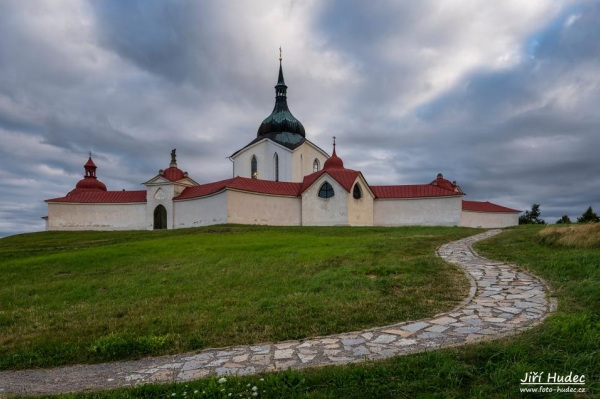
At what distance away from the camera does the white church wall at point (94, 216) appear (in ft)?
115

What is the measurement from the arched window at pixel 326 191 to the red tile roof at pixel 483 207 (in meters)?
13.0

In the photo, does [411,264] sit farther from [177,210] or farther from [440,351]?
[177,210]

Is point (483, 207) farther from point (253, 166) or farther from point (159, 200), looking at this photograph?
point (159, 200)

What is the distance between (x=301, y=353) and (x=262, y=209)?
26862 millimetres

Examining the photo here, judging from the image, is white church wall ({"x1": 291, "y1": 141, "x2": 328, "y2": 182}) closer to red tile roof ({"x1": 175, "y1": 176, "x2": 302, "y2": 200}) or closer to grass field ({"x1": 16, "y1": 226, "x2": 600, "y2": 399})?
red tile roof ({"x1": 175, "y1": 176, "x2": 302, "y2": 200})

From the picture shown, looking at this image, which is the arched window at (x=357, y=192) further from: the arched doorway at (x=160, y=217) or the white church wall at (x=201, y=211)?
the arched doorway at (x=160, y=217)

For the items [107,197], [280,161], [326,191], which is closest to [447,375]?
[326,191]

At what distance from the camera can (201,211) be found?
3178cm

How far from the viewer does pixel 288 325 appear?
527cm

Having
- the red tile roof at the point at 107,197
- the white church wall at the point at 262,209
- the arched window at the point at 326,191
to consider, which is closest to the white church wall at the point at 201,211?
the white church wall at the point at 262,209

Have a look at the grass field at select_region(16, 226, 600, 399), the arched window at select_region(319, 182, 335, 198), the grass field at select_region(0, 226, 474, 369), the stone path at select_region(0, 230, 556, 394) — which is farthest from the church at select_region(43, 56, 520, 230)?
the grass field at select_region(16, 226, 600, 399)

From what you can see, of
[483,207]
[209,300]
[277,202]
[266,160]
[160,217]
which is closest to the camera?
[209,300]

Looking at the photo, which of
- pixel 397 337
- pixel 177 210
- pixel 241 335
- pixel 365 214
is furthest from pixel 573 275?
pixel 177 210

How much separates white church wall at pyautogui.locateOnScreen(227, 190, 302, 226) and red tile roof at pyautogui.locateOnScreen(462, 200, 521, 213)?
15862 mm
